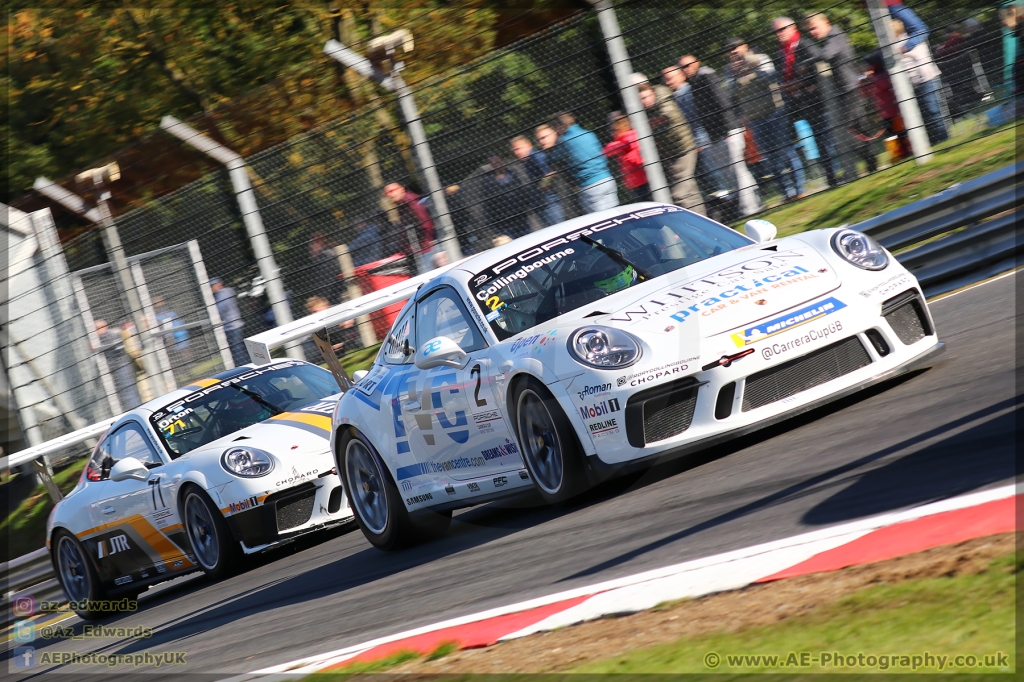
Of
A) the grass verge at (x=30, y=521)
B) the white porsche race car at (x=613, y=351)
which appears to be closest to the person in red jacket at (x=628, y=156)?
the white porsche race car at (x=613, y=351)

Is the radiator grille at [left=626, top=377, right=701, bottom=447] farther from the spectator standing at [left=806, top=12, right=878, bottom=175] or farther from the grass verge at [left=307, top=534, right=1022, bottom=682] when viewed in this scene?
the spectator standing at [left=806, top=12, right=878, bottom=175]

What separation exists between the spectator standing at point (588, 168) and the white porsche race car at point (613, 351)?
364 cm

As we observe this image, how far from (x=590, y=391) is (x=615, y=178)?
5.42m

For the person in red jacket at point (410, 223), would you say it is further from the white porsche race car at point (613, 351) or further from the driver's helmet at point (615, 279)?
the driver's helmet at point (615, 279)

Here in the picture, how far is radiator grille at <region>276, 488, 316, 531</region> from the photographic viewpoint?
29.4ft

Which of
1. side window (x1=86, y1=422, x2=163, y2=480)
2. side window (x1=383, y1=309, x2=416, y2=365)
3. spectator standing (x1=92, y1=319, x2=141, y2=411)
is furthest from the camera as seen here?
spectator standing (x1=92, y1=319, x2=141, y2=411)

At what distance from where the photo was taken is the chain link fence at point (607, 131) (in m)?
10.3

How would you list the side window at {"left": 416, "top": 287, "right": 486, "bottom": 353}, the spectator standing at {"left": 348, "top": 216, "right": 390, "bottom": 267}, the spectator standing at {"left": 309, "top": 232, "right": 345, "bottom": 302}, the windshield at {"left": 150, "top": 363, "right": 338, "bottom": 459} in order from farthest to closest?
1. the spectator standing at {"left": 309, "top": 232, "right": 345, "bottom": 302}
2. the spectator standing at {"left": 348, "top": 216, "right": 390, "bottom": 267}
3. the windshield at {"left": 150, "top": 363, "right": 338, "bottom": 459}
4. the side window at {"left": 416, "top": 287, "right": 486, "bottom": 353}

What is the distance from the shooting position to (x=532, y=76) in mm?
11227

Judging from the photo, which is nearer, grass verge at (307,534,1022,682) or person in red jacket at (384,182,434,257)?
grass verge at (307,534,1022,682)

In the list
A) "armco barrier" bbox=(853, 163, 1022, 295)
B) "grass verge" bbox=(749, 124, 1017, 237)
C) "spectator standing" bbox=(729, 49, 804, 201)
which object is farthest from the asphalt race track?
"spectator standing" bbox=(729, 49, 804, 201)

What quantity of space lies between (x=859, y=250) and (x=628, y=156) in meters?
4.81

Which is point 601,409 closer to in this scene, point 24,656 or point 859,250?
point 859,250

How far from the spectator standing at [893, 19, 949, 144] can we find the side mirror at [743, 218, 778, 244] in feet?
12.7
